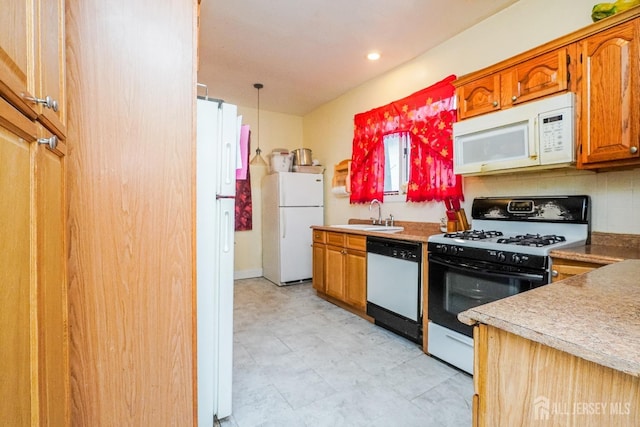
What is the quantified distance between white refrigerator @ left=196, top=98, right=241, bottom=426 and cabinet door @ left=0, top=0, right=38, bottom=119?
0.78m

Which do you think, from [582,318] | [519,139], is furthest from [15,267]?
[519,139]

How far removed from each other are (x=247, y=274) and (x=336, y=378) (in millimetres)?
3038

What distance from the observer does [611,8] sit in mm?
1674

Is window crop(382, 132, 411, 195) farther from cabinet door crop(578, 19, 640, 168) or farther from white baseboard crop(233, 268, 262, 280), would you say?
white baseboard crop(233, 268, 262, 280)

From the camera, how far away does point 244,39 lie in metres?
2.77

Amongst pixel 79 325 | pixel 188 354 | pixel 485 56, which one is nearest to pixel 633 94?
pixel 485 56

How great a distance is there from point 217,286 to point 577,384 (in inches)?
56.7

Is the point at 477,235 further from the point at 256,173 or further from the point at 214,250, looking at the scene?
the point at 256,173

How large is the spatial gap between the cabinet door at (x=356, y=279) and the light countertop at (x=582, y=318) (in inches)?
81.6

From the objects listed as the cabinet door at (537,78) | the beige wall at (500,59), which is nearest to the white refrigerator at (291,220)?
the beige wall at (500,59)

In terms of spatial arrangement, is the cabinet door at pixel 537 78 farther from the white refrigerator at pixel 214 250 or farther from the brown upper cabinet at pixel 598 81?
the white refrigerator at pixel 214 250

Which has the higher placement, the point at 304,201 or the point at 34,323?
the point at 304,201

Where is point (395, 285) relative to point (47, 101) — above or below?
below

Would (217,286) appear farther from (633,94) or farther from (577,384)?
(633,94)
